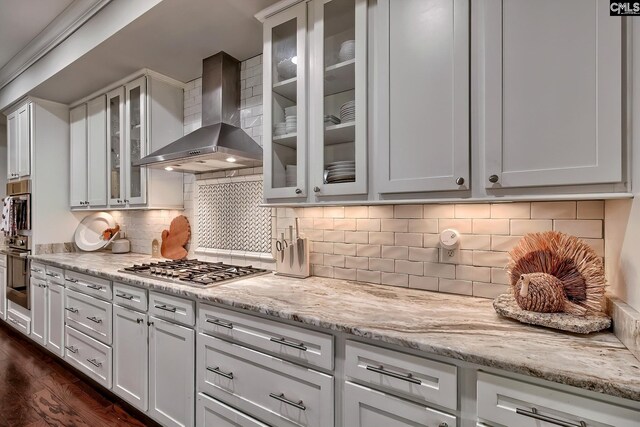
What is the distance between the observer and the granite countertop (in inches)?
32.8

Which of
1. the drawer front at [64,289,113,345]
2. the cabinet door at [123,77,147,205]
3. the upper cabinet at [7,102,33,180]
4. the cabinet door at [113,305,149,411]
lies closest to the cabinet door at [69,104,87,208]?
the upper cabinet at [7,102,33,180]

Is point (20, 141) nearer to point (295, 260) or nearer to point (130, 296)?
point (130, 296)

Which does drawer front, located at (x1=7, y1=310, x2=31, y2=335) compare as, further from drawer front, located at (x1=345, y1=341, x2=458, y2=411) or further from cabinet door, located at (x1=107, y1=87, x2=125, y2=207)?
drawer front, located at (x1=345, y1=341, x2=458, y2=411)

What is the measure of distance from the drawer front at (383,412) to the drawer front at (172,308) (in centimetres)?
97

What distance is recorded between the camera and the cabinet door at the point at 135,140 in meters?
2.68

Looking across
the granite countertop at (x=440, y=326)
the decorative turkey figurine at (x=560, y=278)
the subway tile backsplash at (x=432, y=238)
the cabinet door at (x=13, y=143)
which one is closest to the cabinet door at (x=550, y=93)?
the decorative turkey figurine at (x=560, y=278)

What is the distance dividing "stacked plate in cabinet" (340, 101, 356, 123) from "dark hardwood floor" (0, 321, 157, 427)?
222 cm

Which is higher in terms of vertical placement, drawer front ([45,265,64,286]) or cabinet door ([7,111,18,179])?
cabinet door ([7,111,18,179])

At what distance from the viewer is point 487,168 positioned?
119 cm

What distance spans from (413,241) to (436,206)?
0.23m

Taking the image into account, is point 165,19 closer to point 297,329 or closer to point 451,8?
point 451,8

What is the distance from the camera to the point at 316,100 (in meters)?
1.65

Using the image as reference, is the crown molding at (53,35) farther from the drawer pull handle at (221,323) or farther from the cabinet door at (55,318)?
the drawer pull handle at (221,323)

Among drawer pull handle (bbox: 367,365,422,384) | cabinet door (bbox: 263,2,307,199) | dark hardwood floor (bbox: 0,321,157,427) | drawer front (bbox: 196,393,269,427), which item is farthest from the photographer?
dark hardwood floor (bbox: 0,321,157,427)
